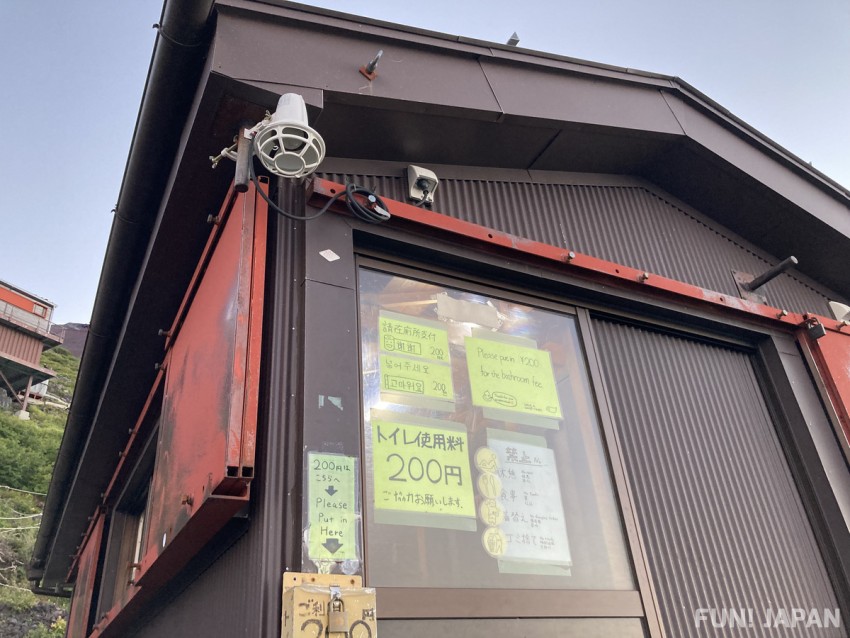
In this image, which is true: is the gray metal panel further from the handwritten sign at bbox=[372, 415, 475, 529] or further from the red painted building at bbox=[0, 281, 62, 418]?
the red painted building at bbox=[0, 281, 62, 418]

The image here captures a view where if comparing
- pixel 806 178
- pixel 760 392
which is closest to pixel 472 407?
pixel 760 392

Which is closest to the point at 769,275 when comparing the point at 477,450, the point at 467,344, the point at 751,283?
the point at 751,283

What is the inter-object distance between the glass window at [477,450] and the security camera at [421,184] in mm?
471

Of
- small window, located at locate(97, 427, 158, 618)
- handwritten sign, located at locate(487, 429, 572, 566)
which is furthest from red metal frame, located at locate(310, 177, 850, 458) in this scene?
small window, located at locate(97, 427, 158, 618)

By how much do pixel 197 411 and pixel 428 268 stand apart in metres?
1.30

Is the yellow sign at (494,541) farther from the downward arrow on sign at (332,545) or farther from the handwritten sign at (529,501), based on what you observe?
the downward arrow on sign at (332,545)

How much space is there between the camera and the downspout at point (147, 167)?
294 centimetres

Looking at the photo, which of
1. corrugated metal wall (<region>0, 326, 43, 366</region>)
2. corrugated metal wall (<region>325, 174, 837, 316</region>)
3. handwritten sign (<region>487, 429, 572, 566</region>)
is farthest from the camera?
→ corrugated metal wall (<region>0, 326, 43, 366</region>)

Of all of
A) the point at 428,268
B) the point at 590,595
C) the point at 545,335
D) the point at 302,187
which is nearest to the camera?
the point at 590,595

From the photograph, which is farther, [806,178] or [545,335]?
[806,178]

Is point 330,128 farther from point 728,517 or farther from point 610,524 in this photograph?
point 728,517

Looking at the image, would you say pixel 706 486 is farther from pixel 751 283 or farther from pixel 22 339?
pixel 22 339

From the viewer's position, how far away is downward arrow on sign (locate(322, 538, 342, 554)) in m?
2.27

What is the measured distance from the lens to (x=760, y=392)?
4238 millimetres
